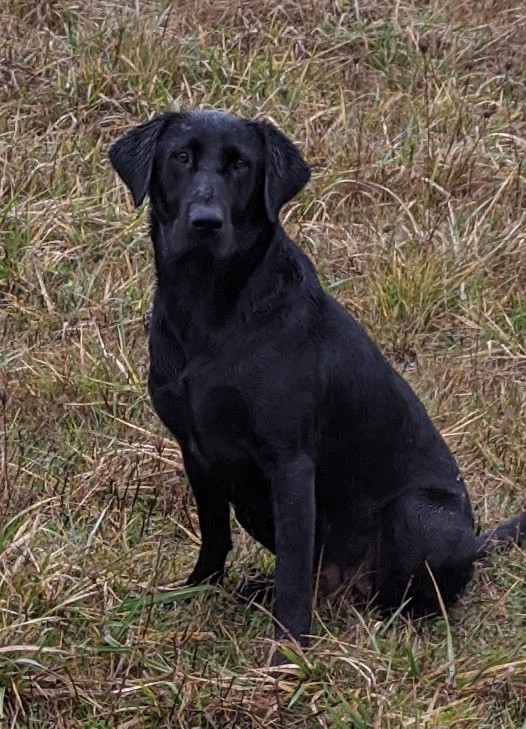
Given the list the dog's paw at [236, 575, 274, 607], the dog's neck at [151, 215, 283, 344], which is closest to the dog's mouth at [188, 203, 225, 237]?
the dog's neck at [151, 215, 283, 344]

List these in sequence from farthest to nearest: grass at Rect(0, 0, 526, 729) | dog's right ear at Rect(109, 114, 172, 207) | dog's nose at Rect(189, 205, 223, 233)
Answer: dog's right ear at Rect(109, 114, 172, 207)
dog's nose at Rect(189, 205, 223, 233)
grass at Rect(0, 0, 526, 729)

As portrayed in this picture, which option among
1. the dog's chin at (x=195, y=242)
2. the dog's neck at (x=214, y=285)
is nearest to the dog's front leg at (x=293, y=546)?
the dog's neck at (x=214, y=285)

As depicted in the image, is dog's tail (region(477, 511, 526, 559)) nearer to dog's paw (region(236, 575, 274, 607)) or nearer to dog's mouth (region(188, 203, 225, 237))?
dog's paw (region(236, 575, 274, 607))

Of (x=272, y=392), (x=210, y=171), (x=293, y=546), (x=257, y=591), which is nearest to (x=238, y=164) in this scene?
(x=210, y=171)

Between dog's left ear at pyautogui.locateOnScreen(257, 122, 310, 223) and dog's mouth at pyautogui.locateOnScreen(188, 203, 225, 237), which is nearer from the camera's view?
dog's mouth at pyautogui.locateOnScreen(188, 203, 225, 237)

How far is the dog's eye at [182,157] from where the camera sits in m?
3.53

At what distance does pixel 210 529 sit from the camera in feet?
12.7

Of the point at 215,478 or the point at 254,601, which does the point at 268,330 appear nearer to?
the point at 215,478

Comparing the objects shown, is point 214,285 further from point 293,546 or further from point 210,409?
point 293,546

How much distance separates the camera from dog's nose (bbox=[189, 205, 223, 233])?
3.36 m

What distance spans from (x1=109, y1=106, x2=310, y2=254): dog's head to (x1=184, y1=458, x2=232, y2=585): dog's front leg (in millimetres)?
675

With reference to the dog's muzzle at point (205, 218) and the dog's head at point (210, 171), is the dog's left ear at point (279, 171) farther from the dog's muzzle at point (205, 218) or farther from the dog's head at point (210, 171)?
the dog's muzzle at point (205, 218)

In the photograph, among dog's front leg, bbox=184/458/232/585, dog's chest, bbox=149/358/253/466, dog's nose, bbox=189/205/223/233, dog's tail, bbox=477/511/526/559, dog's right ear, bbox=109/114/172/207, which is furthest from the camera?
dog's tail, bbox=477/511/526/559

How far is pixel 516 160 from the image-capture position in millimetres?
6477
